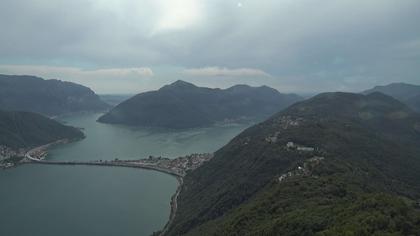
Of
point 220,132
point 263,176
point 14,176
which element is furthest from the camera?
point 220,132

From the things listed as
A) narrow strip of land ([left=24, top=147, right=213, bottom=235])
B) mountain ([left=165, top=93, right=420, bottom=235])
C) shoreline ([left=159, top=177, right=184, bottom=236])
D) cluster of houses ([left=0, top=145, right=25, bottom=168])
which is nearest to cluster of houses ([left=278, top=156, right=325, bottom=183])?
mountain ([left=165, top=93, right=420, bottom=235])

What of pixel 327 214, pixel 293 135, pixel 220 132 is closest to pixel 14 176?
pixel 293 135

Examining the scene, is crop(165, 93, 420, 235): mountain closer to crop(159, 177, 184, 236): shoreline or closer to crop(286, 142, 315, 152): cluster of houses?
crop(286, 142, 315, 152): cluster of houses

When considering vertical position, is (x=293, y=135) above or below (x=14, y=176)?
above

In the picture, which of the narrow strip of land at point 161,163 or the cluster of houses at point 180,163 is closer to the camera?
the narrow strip of land at point 161,163

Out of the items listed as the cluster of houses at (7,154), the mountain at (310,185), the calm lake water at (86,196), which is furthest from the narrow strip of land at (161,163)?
the mountain at (310,185)

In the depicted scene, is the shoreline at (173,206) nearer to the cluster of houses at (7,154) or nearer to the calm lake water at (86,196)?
the calm lake water at (86,196)

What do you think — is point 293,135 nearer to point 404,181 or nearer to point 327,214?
point 404,181
